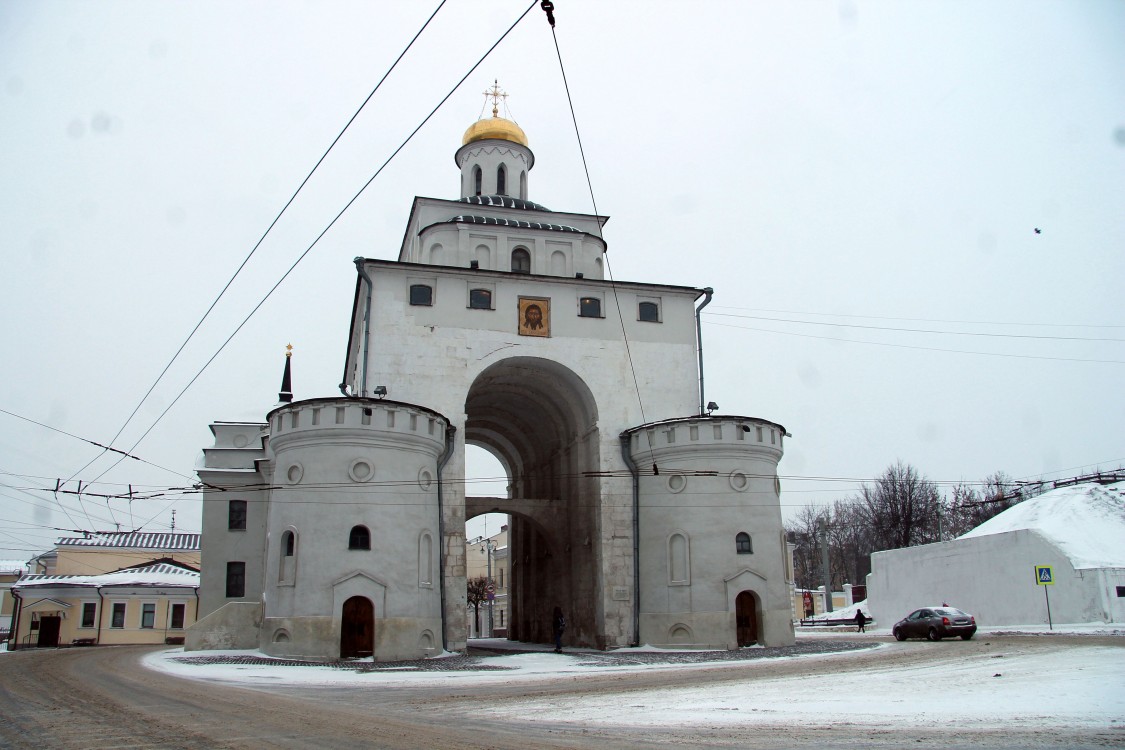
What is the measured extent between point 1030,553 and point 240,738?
31594mm

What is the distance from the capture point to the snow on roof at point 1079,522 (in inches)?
1208

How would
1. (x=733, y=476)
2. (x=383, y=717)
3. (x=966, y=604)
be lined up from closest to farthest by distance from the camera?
(x=383, y=717) → (x=733, y=476) → (x=966, y=604)

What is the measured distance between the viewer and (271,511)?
2366 cm

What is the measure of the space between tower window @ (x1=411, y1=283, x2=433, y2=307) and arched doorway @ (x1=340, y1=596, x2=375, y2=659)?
9.86 metres

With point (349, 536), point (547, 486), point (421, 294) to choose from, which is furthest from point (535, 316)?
point (349, 536)

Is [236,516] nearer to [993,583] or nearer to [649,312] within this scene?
[649,312]

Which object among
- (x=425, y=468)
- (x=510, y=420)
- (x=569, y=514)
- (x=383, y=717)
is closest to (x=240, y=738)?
(x=383, y=717)

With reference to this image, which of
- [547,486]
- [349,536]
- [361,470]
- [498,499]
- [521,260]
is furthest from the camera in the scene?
[547,486]

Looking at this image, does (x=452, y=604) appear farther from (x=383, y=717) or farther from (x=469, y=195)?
(x=469, y=195)

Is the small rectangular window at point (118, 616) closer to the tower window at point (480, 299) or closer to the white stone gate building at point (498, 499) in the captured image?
the white stone gate building at point (498, 499)

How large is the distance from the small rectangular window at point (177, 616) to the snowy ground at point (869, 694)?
2966 cm

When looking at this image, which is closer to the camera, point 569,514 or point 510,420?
point 569,514

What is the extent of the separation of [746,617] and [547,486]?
1078 centimetres

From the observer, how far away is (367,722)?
9586mm
